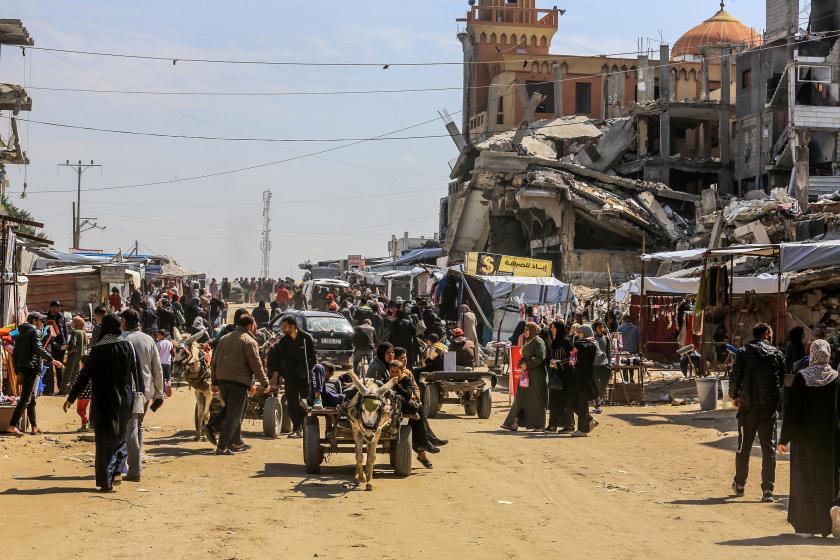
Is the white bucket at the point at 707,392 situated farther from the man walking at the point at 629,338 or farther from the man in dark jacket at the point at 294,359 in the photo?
the man in dark jacket at the point at 294,359

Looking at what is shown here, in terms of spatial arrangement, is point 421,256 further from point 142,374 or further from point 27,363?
point 142,374

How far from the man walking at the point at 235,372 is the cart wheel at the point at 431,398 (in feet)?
18.5

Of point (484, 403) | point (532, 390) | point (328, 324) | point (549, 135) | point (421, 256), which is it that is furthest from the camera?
point (421, 256)

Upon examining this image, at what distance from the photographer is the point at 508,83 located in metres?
72.2

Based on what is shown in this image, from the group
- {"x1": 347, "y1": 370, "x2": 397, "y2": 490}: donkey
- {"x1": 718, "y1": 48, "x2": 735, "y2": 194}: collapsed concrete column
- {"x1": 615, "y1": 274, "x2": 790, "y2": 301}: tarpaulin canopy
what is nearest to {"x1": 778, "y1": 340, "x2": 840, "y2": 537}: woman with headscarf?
{"x1": 347, "y1": 370, "x2": 397, "y2": 490}: donkey

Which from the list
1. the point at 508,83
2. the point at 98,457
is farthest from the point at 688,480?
the point at 508,83

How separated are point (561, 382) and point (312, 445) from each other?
6.03 m

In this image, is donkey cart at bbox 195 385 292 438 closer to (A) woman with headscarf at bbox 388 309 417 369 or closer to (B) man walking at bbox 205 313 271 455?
(B) man walking at bbox 205 313 271 455

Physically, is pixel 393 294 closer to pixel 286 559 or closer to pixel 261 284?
pixel 261 284

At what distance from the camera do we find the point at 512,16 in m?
78.7

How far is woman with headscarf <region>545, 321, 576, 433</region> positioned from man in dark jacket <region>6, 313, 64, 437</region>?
24.1 feet

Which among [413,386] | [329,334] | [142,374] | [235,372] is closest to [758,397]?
[413,386]

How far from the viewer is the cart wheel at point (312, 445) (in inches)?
518

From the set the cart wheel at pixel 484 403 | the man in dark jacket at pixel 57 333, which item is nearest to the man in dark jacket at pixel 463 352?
the cart wheel at pixel 484 403
